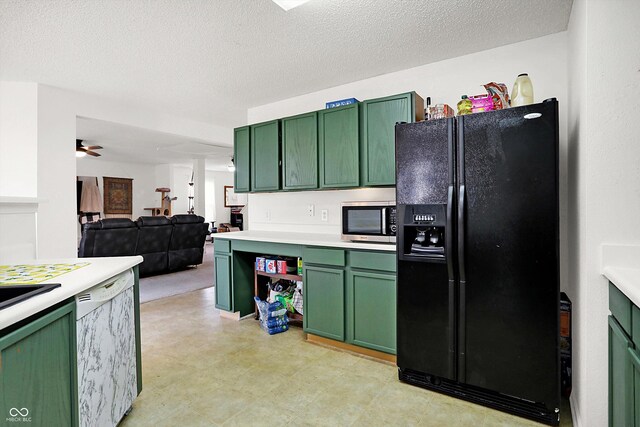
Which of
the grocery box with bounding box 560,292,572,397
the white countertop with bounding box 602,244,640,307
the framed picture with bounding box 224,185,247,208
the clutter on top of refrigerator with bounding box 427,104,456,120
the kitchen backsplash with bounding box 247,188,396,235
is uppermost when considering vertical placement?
the clutter on top of refrigerator with bounding box 427,104,456,120

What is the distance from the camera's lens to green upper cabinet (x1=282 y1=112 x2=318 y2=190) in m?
3.20

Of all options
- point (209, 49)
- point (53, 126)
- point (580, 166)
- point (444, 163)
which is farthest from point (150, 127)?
point (580, 166)

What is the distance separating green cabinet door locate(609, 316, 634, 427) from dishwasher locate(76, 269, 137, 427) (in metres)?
2.09

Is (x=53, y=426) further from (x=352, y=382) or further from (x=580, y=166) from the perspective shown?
(x=580, y=166)

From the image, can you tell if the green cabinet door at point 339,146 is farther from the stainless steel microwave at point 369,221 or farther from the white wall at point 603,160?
the white wall at point 603,160

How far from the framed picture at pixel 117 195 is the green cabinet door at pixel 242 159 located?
23.3 feet

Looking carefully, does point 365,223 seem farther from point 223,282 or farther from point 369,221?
point 223,282

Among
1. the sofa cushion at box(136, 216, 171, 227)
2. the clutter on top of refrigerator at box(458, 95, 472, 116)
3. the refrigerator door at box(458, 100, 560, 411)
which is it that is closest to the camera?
the refrigerator door at box(458, 100, 560, 411)

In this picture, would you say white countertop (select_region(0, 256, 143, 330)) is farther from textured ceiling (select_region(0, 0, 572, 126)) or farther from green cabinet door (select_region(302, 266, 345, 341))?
textured ceiling (select_region(0, 0, 572, 126))

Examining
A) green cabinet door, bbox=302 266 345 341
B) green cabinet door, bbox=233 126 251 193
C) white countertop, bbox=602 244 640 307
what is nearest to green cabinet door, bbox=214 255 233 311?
green cabinet door, bbox=233 126 251 193

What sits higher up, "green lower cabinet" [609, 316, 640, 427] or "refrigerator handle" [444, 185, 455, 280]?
"refrigerator handle" [444, 185, 455, 280]

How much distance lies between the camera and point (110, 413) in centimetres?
166

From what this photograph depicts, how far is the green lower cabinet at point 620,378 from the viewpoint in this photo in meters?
1.20

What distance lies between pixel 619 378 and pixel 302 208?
2.82 m
